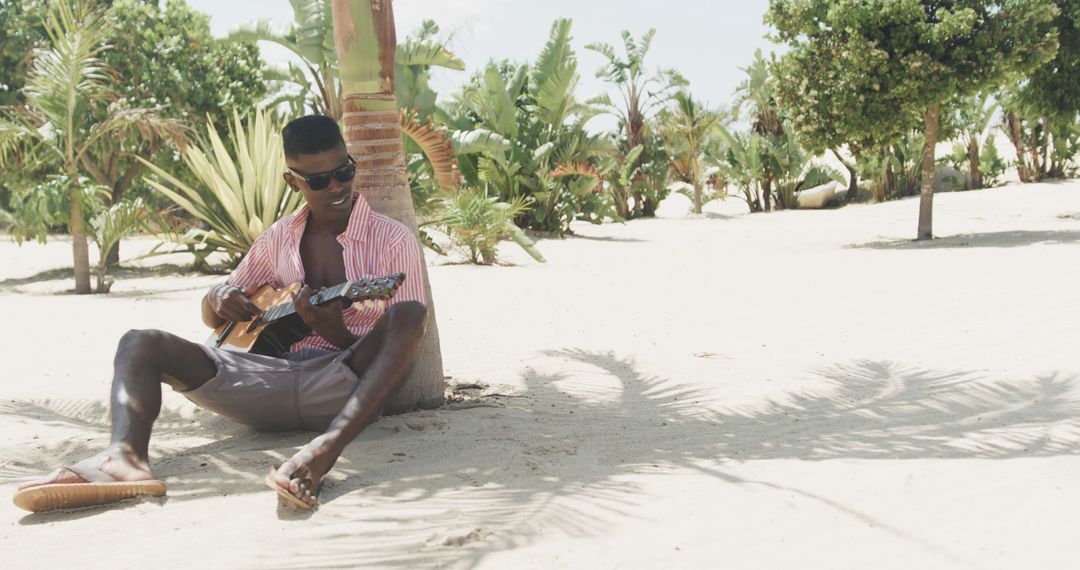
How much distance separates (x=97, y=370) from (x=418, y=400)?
2790mm

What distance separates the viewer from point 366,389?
329 cm

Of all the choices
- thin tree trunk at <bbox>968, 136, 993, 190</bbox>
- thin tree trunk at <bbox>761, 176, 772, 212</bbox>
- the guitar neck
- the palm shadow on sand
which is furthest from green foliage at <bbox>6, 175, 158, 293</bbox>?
thin tree trunk at <bbox>968, 136, 993, 190</bbox>

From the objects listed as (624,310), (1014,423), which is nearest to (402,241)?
(1014,423)

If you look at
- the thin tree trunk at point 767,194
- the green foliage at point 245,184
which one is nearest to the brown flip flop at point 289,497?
the green foliage at point 245,184

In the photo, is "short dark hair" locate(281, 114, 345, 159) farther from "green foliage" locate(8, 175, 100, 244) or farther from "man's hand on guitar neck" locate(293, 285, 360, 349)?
"green foliage" locate(8, 175, 100, 244)

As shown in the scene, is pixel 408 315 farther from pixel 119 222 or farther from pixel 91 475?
pixel 119 222

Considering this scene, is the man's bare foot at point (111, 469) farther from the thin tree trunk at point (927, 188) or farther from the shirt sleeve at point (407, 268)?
the thin tree trunk at point (927, 188)

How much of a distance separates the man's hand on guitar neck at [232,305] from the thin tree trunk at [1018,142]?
25.4 metres

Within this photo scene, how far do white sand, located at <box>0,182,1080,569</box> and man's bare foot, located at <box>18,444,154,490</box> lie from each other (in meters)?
0.12

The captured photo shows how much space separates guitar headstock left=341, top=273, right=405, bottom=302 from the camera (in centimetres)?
333

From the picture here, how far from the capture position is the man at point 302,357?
3041 millimetres

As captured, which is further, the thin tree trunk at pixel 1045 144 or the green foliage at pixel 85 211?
the thin tree trunk at pixel 1045 144

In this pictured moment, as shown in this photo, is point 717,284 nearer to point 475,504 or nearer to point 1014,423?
point 1014,423

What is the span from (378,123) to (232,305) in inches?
51.0
